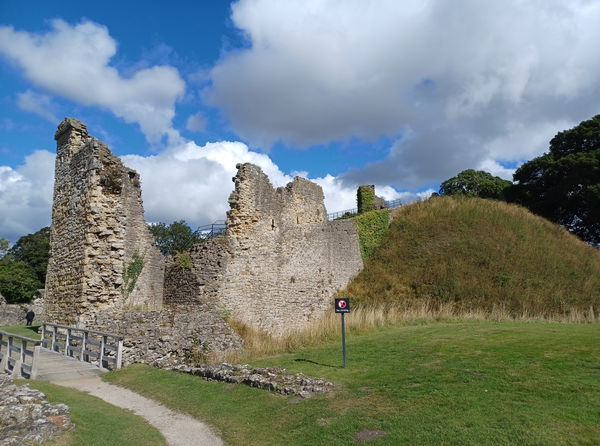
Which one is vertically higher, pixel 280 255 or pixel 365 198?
pixel 365 198

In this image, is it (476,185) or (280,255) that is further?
(476,185)

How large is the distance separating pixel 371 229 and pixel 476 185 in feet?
84.7

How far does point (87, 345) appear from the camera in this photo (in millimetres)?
13305

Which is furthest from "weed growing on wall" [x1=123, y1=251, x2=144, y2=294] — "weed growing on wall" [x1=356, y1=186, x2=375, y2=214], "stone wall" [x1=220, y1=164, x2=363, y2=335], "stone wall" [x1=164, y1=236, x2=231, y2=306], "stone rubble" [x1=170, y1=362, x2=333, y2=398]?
"weed growing on wall" [x1=356, y1=186, x2=375, y2=214]

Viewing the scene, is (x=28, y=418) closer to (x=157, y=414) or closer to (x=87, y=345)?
(x=157, y=414)

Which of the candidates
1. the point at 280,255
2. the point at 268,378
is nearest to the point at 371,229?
the point at 280,255

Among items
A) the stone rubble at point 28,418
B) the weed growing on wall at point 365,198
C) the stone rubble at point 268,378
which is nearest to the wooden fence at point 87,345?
the stone rubble at point 268,378

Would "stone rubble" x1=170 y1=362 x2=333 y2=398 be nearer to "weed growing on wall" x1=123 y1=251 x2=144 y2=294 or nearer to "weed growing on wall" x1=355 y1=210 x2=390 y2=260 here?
"weed growing on wall" x1=123 y1=251 x2=144 y2=294

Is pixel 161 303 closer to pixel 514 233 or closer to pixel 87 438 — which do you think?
pixel 87 438

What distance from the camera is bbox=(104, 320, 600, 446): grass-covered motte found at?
19.8 feet

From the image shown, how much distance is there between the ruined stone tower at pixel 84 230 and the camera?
13.8m

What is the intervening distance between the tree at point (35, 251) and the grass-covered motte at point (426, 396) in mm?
56013

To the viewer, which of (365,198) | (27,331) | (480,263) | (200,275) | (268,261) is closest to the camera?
(200,275)

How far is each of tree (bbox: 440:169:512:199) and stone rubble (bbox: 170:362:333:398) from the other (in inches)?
1613
